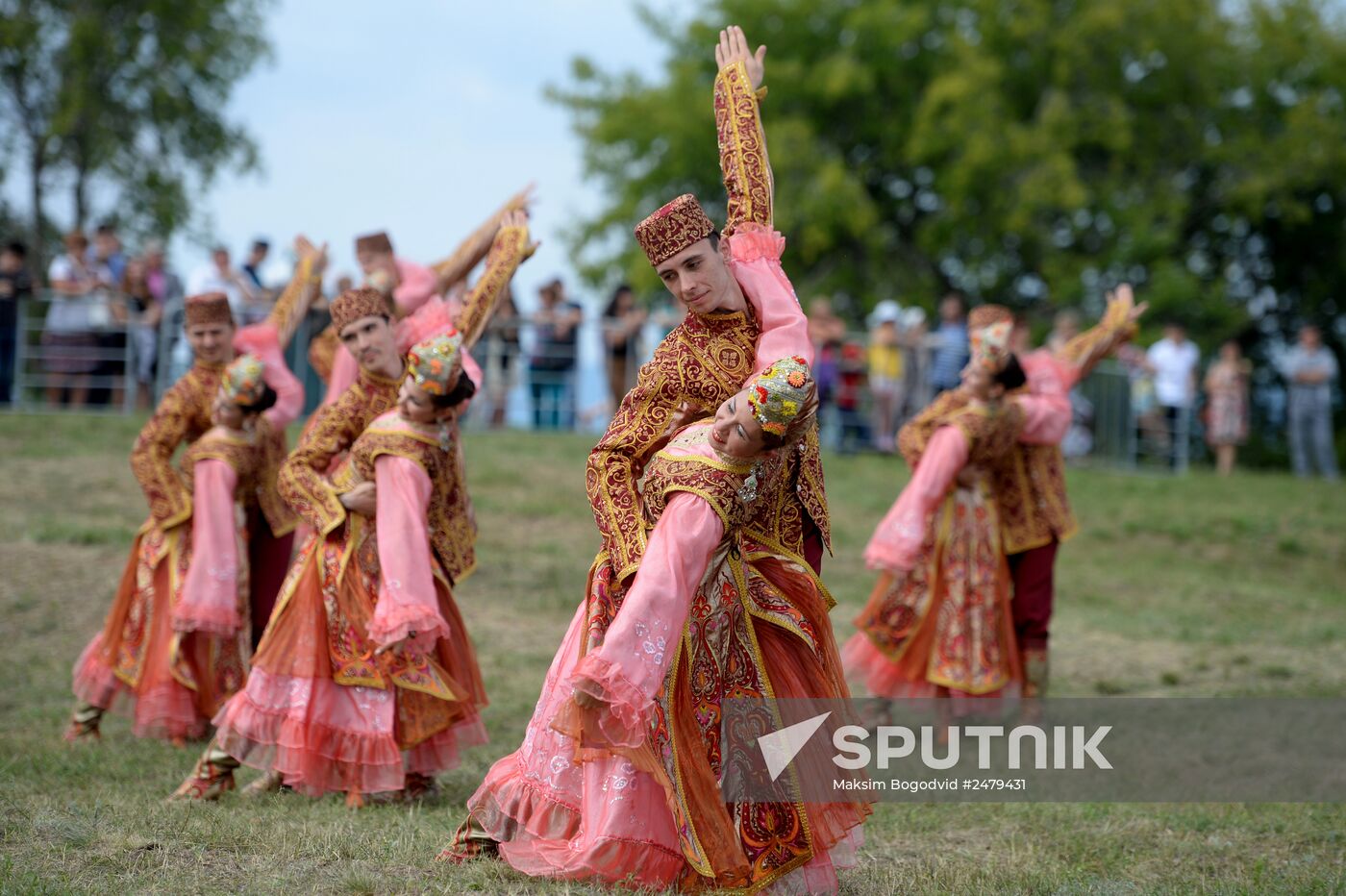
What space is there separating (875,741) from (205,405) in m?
3.77

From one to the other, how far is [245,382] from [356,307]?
1046mm

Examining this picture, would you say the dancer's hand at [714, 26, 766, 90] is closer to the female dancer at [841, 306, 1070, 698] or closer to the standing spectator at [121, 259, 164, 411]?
the female dancer at [841, 306, 1070, 698]

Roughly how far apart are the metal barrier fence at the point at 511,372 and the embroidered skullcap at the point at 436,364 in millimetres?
8914

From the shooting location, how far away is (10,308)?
578 inches

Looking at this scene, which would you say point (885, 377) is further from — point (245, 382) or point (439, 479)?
point (439, 479)

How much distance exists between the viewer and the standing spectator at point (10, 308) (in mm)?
14586

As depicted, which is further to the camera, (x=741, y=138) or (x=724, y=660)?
(x=741, y=138)

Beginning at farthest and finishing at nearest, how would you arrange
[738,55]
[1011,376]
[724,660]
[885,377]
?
[885,377] < [1011,376] < [738,55] < [724,660]

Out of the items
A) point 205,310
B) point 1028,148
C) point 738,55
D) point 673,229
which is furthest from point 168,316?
point 1028,148

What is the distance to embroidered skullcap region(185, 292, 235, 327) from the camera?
754cm

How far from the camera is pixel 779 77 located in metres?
28.6

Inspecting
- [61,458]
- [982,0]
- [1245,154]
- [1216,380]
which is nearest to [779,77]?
[982,0]

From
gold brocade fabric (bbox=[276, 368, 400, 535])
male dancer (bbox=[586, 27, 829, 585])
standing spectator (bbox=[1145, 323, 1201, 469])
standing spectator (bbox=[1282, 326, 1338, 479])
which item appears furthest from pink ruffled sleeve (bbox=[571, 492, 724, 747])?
standing spectator (bbox=[1282, 326, 1338, 479])

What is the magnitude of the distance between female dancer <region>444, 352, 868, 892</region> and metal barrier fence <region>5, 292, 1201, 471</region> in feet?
33.9
